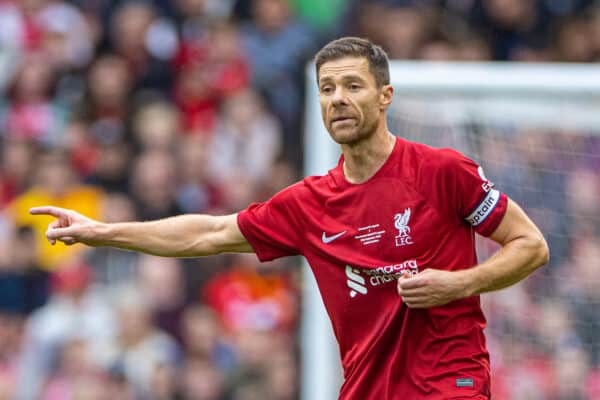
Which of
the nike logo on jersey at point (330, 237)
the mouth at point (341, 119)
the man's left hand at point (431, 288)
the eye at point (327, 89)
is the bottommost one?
the man's left hand at point (431, 288)

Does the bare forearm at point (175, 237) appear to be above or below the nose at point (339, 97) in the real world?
below

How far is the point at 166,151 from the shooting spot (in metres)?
11.4

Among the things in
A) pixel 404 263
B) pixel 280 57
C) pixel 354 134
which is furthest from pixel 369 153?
pixel 280 57

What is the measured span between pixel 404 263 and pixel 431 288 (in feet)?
1.07

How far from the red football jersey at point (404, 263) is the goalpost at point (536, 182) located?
213cm

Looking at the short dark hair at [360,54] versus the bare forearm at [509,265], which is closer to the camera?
the bare forearm at [509,265]

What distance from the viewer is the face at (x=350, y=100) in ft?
17.3

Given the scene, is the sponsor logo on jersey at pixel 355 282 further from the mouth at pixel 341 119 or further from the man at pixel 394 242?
the mouth at pixel 341 119

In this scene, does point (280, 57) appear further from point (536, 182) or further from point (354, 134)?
point (354, 134)

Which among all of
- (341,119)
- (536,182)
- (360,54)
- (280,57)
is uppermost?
(280,57)

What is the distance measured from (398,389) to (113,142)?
22.6ft

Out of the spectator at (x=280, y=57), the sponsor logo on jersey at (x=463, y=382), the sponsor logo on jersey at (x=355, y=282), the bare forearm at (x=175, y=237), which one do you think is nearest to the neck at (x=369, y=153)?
the sponsor logo on jersey at (x=355, y=282)

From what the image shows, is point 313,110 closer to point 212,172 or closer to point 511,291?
point 511,291

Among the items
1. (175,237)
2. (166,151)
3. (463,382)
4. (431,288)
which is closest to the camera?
(431,288)
